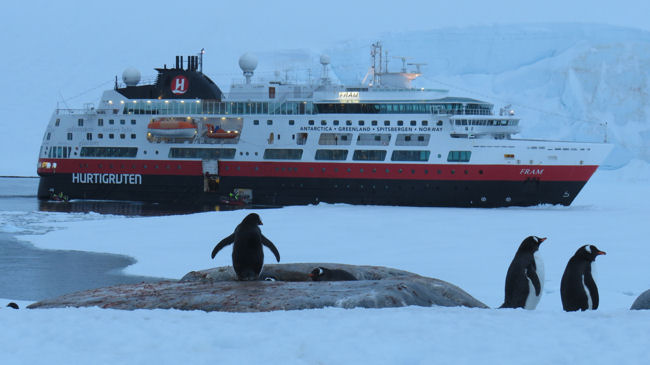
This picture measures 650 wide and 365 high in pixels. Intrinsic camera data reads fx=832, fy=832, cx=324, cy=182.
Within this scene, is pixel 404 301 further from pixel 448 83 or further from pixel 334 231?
pixel 448 83

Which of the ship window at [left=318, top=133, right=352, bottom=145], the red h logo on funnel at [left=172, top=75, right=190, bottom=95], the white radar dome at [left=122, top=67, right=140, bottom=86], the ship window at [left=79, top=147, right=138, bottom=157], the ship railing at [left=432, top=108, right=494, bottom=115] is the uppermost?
the white radar dome at [left=122, top=67, right=140, bottom=86]

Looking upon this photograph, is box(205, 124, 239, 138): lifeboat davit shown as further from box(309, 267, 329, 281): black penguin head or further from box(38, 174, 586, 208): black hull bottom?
box(309, 267, 329, 281): black penguin head

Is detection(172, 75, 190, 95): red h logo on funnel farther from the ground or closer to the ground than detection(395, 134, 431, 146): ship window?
farther from the ground

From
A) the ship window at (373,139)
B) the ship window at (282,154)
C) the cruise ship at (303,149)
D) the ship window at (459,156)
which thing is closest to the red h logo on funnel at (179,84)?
the cruise ship at (303,149)

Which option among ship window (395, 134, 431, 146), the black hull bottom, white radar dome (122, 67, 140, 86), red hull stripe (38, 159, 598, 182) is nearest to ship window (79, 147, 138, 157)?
red hull stripe (38, 159, 598, 182)

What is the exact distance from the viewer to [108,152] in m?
44.3

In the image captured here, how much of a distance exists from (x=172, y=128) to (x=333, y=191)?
9.04 m

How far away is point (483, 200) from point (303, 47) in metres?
54.6

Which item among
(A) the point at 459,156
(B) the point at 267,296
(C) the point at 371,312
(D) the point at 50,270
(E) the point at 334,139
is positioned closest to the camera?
(C) the point at 371,312

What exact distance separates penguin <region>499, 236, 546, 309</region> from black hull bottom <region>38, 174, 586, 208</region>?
29.1m

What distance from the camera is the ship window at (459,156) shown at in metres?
38.1

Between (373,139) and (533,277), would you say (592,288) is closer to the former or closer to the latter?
(533,277)

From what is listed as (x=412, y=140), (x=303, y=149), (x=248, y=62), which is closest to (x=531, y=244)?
(x=412, y=140)

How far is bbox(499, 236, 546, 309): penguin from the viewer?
9297mm
